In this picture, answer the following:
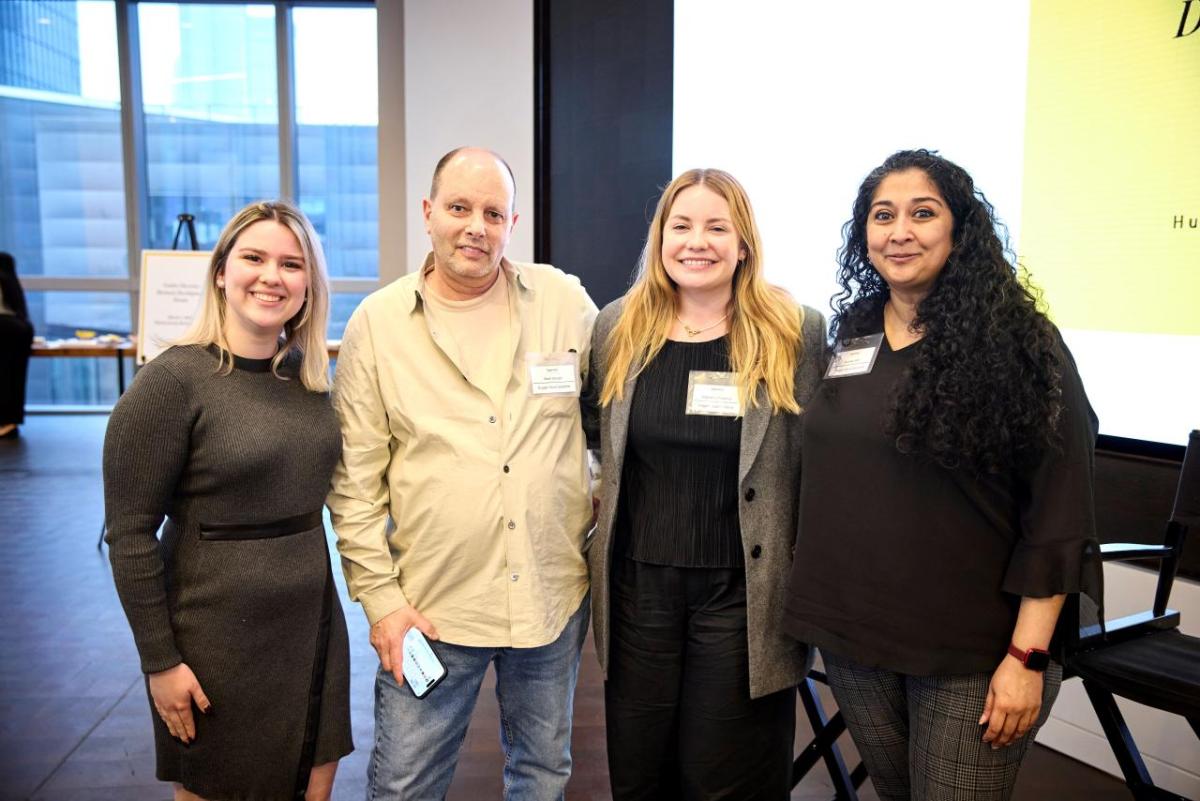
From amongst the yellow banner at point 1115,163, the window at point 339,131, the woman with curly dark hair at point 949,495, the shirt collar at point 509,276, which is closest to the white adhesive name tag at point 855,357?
the woman with curly dark hair at point 949,495

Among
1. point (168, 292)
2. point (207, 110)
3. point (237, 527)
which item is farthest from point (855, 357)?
point (207, 110)

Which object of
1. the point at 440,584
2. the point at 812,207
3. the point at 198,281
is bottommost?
the point at 440,584

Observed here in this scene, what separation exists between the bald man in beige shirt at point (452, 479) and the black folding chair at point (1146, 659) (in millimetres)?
1007

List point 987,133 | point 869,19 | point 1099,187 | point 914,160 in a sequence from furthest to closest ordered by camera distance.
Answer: point 869,19 < point 987,133 < point 1099,187 < point 914,160

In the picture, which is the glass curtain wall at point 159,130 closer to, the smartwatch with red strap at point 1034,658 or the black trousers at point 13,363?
the black trousers at point 13,363

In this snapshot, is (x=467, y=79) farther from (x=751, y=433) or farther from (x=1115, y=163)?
(x=751, y=433)

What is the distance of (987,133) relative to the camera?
105 inches

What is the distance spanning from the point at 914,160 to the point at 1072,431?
1.77 ft

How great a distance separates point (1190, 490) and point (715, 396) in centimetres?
126

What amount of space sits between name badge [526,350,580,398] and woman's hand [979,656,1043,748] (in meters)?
0.94

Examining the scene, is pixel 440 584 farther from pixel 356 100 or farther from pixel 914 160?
pixel 356 100

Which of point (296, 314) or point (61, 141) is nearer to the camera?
point (296, 314)

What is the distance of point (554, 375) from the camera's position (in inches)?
70.2

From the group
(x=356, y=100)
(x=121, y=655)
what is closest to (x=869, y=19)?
(x=121, y=655)
